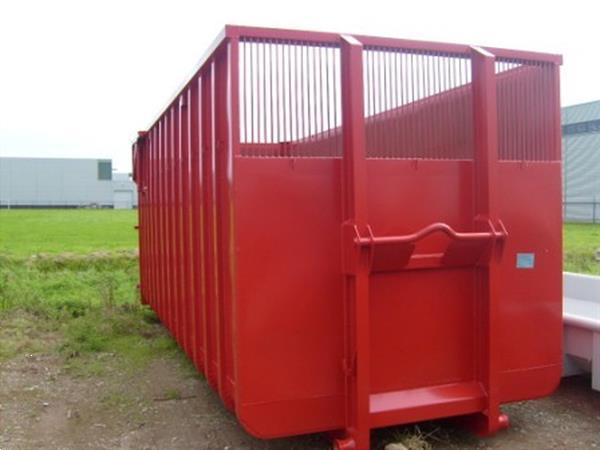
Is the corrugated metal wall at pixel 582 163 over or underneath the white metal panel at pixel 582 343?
over

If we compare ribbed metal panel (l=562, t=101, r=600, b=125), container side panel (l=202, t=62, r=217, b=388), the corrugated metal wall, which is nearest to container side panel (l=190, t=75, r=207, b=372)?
container side panel (l=202, t=62, r=217, b=388)

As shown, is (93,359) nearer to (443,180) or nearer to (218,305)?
(218,305)

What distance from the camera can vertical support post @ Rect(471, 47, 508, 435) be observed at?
3762 mm

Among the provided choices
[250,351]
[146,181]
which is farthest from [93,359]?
[250,351]

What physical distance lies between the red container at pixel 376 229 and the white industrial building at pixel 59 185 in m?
85.1

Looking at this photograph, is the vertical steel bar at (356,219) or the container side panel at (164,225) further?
the container side panel at (164,225)

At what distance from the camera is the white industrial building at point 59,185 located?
86.4 metres

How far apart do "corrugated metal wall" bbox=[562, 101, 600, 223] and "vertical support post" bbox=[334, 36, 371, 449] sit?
3567 centimetres

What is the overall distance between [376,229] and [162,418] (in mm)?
2219

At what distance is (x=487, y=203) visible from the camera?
12.4ft

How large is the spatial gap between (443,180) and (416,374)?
1141 millimetres

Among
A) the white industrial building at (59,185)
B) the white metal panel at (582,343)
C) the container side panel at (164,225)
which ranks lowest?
the white metal panel at (582,343)

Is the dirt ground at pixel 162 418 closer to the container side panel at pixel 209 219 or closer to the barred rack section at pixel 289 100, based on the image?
the container side panel at pixel 209 219

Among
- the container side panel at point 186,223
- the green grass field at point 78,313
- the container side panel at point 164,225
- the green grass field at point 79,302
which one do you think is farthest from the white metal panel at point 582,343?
the green grass field at point 79,302
